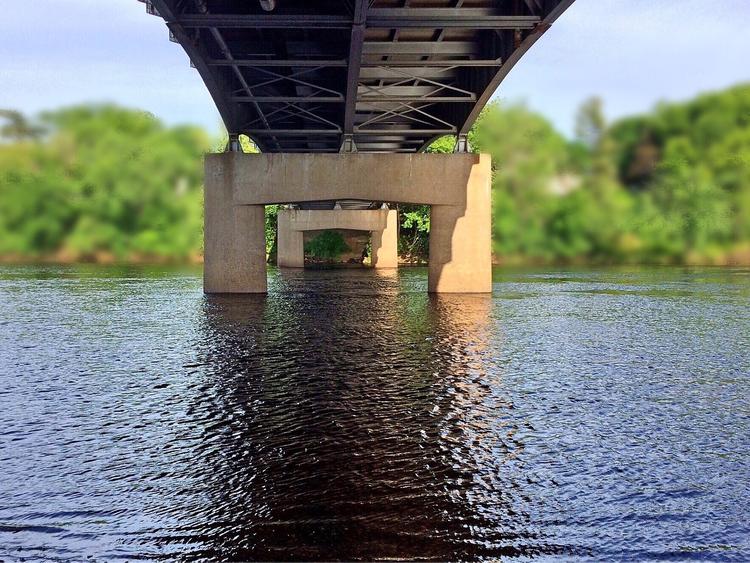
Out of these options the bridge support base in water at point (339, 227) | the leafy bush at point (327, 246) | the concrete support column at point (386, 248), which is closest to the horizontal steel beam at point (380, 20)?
the bridge support base in water at point (339, 227)

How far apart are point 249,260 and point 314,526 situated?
25228 mm

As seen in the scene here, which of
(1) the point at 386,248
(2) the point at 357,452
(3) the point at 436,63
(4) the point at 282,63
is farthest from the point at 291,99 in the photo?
(1) the point at 386,248

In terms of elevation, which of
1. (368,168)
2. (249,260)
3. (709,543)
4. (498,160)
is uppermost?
(498,160)

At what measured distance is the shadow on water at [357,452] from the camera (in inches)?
244

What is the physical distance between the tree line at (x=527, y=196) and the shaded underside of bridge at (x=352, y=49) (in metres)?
45.9

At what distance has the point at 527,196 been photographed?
8431 cm

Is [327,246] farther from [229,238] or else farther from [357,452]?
[357,452]

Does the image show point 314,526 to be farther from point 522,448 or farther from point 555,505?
point 522,448

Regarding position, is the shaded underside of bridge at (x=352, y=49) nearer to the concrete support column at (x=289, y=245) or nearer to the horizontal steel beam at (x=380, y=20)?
the horizontal steel beam at (x=380, y=20)

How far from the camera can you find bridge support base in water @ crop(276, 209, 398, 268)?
205ft

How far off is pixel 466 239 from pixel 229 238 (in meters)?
8.94

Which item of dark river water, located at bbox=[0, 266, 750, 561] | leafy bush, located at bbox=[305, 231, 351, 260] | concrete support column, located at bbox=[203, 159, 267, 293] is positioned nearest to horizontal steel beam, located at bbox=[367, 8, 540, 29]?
dark river water, located at bbox=[0, 266, 750, 561]

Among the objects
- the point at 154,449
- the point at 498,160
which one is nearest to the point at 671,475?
the point at 154,449

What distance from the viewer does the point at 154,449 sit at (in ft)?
28.6
